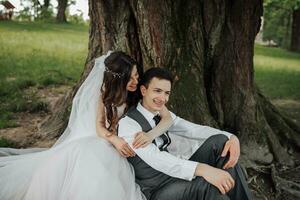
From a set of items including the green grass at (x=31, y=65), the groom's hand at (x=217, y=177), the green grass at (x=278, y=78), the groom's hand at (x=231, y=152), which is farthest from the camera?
the green grass at (x=278, y=78)

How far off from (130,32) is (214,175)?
2482mm

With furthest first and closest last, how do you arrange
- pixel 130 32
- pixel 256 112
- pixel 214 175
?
pixel 256 112 → pixel 130 32 → pixel 214 175

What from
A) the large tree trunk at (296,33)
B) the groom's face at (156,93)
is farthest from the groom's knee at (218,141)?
the large tree trunk at (296,33)

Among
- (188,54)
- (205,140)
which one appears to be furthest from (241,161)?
(205,140)

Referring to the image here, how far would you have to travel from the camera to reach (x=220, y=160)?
3.81m

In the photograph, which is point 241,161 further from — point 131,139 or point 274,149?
point 131,139

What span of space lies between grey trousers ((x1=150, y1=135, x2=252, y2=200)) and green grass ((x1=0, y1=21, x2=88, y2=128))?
12.1 ft

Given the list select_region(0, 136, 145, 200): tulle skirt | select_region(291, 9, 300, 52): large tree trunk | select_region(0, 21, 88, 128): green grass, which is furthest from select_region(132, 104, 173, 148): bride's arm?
select_region(291, 9, 300, 52): large tree trunk

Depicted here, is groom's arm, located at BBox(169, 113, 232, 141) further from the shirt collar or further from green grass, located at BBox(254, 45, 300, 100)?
green grass, located at BBox(254, 45, 300, 100)

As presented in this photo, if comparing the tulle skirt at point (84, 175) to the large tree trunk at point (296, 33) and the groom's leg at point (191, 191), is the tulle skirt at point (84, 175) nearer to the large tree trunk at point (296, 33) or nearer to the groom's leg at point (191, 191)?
the groom's leg at point (191, 191)

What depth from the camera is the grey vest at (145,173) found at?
3.73 metres

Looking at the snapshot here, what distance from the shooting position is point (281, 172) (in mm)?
5730

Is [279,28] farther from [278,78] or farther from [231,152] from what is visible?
[231,152]

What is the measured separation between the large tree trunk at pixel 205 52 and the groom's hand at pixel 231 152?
5.08 ft
